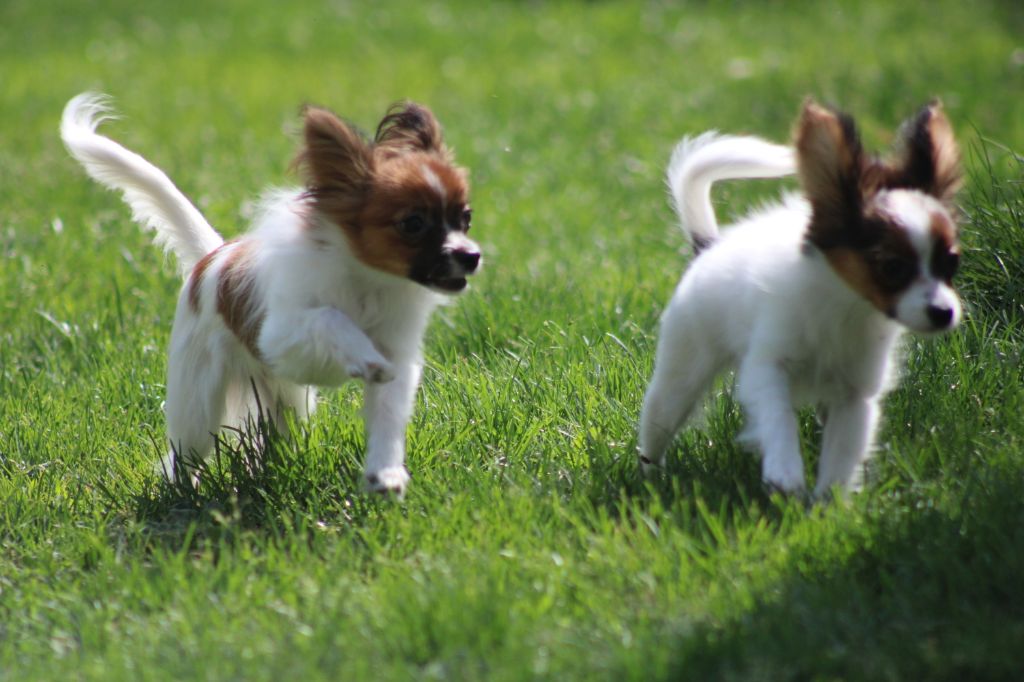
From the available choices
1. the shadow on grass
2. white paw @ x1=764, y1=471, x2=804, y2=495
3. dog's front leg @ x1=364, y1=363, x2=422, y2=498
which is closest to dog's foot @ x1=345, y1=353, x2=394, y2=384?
dog's front leg @ x1=364, y1=363, x2=422, y2=498

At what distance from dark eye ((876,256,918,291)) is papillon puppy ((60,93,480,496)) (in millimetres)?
1193

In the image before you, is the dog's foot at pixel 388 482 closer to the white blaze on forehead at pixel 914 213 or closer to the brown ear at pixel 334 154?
the brown ear at pixel 334 154

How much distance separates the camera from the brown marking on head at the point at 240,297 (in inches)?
157

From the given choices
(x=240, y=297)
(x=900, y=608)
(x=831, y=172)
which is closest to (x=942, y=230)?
(x=831, y=172)

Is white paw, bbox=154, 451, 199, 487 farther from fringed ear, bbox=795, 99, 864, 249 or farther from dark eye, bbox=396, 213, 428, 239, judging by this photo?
fringed ear, bbox=795, 99, 864, 249

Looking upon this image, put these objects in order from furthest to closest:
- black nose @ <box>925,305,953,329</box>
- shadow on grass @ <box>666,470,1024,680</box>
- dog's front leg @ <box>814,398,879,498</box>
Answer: dog's front leg @ <box>814,398,879,498</box> → black nose @ <box>925,305,953,329</box> → shadow on grass @ <box>666,470,1024,680</box>

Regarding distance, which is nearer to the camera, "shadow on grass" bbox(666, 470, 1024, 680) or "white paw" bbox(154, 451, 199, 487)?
"shadow on grass" bbox(666, 470, 1024, 680)

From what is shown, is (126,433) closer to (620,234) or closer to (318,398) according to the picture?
(318,398)

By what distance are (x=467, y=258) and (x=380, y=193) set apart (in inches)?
14.4

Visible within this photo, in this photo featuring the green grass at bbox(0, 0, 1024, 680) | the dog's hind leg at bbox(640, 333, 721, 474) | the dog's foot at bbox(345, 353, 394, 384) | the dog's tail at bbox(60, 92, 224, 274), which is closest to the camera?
the green grass at bbox(0, 0, 1024, 680)

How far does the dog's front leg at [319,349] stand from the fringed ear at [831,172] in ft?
4.31

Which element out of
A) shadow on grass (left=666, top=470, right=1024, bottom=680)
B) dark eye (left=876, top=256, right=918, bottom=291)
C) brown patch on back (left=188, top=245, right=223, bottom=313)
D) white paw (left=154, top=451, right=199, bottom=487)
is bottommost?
white paw (left=154, top=451, right=199, bottom=487)

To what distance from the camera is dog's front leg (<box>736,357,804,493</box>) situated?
328 cm

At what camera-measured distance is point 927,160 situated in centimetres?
336
